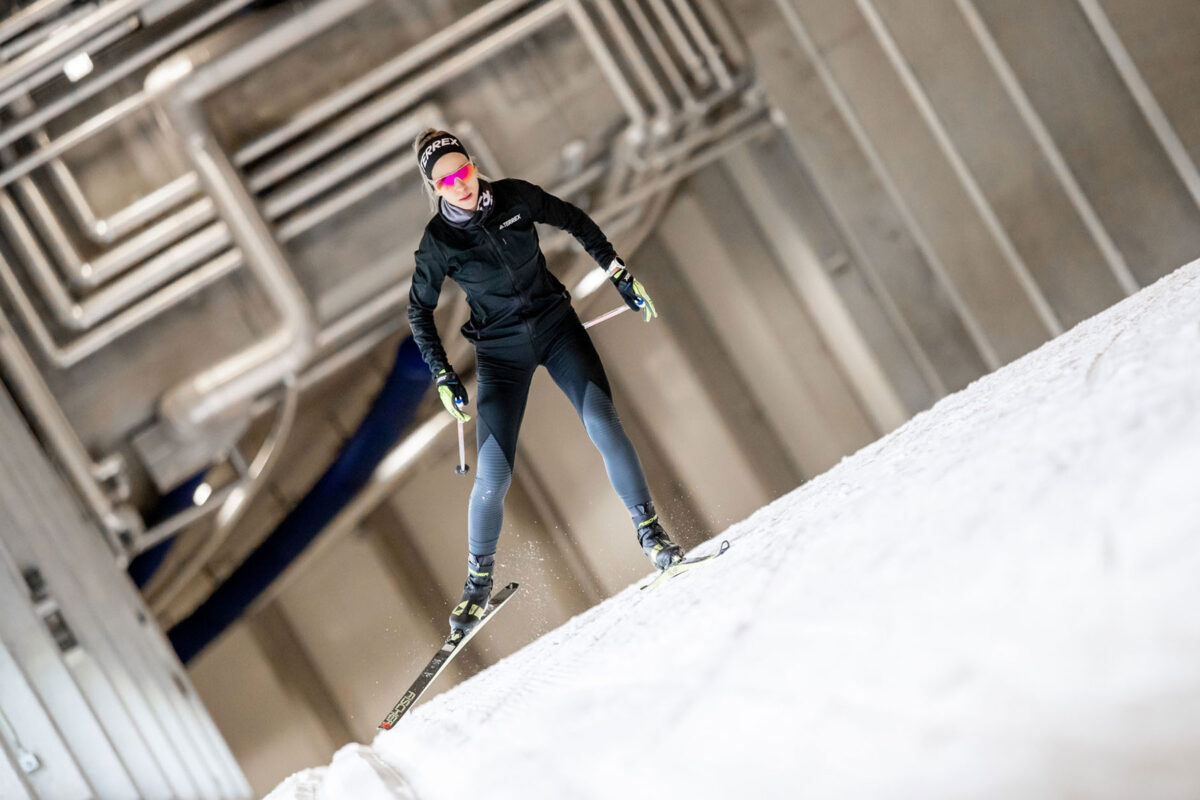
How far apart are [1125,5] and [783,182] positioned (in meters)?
1.99

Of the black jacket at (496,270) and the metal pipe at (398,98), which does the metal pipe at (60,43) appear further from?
the black jacket at (496,270)

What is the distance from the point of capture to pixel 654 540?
2.88 metres

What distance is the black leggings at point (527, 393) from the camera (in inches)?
112

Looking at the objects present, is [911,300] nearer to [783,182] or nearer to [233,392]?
[783,182]

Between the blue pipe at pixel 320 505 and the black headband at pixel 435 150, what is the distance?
2.24 meters

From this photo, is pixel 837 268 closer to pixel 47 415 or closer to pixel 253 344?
pixel 253 344

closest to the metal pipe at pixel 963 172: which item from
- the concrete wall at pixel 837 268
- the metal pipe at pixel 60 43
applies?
the concrete wall at pixel 837 268

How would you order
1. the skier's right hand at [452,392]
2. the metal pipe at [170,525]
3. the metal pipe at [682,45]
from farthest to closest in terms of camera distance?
the metal pipe at [682,45] → the metal pipe at [170,525] → the skier's right hand at [452,392]

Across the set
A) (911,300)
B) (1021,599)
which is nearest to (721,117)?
(911,300)

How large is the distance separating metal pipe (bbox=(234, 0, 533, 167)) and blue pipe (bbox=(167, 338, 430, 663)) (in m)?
1.28

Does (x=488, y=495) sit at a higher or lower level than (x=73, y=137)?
lower

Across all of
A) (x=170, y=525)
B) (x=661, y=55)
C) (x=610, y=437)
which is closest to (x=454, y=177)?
(x=610, y=437)

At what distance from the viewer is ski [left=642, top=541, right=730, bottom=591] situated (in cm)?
262

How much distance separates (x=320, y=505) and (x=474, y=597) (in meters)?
2.24
